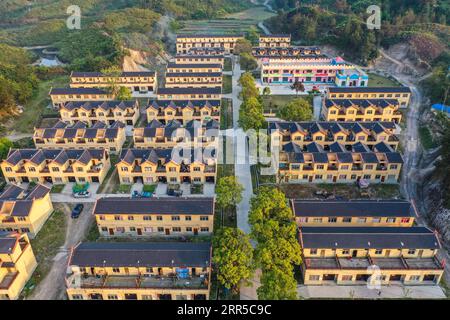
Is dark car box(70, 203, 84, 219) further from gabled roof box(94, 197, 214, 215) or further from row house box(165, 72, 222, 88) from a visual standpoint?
row house box(165, 72, 222, 88)

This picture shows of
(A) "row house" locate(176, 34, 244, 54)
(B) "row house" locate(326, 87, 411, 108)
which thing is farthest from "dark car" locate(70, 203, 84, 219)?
(A) "row house" locate(176, 34, 244, 54)

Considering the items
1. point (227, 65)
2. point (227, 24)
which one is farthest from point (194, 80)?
point (227, 24)

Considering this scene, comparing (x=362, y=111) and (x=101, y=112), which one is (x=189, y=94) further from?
(x=362, y=111)

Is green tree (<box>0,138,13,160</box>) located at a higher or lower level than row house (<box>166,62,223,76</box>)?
lower

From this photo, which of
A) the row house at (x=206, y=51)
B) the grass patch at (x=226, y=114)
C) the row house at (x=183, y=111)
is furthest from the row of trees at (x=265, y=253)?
the row house at (x=206, y=51)

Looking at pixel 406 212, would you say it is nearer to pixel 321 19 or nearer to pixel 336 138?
pixel 336 138

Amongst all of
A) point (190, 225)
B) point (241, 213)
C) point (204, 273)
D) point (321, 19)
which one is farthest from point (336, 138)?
point (321, 19)
